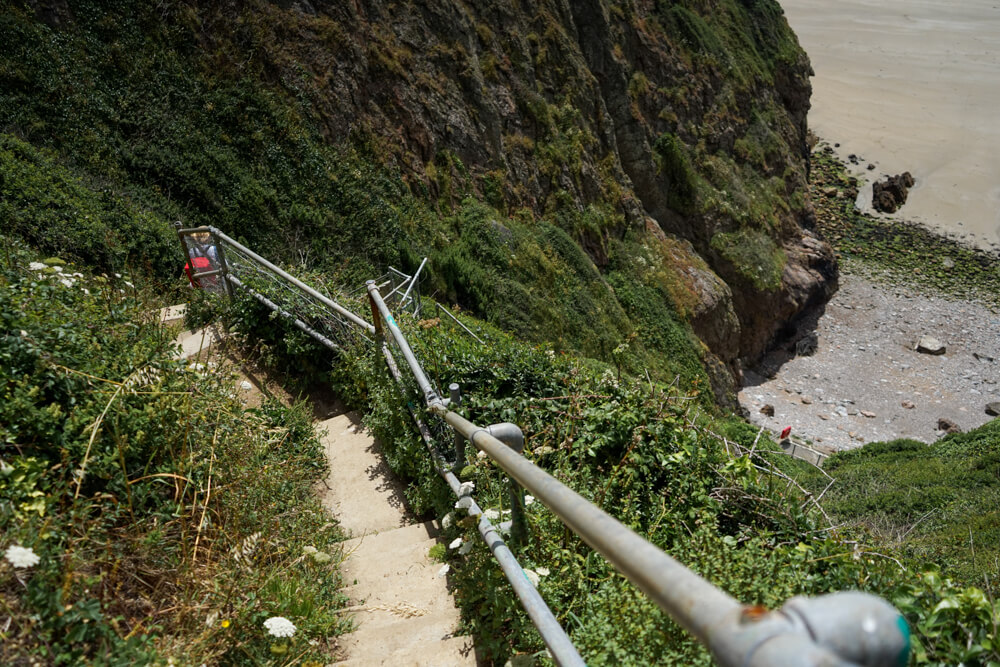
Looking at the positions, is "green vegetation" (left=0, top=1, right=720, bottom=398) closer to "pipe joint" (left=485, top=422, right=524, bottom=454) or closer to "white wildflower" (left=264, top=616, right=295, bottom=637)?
"white wildflower" (left=264, top=616, right=295, bottom=637)

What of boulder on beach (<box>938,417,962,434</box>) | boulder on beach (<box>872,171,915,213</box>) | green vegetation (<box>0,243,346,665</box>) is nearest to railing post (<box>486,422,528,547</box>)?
green vegetation (<box>0,243,346,665</box>)

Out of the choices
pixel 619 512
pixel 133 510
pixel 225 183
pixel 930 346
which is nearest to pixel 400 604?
pixel 619 512

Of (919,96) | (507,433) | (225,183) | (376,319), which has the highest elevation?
(919,96)

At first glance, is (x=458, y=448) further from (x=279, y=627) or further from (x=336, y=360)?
(x=336, y=360)

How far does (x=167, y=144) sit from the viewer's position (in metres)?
11.9

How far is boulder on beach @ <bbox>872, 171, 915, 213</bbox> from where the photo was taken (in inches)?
1505

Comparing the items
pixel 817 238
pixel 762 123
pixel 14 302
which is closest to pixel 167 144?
pixel 14 302

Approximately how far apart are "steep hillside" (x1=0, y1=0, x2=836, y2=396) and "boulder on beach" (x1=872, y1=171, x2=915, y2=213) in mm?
14905

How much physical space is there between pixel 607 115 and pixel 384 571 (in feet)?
66.5

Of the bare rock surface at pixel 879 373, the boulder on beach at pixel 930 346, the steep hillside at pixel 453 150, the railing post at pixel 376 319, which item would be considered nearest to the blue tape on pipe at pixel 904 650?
the railing post at pixel 376 319

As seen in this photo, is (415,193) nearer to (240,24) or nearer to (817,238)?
(240,24)

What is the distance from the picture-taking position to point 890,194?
38188mm

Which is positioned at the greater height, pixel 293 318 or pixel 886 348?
pixel 293 318

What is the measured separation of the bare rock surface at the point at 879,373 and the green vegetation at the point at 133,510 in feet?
64.7
